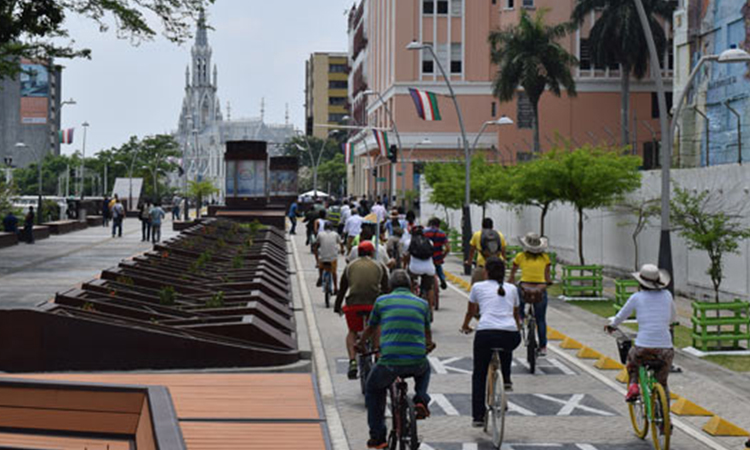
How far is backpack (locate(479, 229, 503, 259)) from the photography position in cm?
1775

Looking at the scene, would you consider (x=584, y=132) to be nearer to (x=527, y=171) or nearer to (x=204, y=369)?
(x=527, y=171)

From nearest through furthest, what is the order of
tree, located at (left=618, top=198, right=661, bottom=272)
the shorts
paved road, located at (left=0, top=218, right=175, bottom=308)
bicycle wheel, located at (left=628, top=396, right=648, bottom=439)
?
bicycle wheel, located at (left=628, top=396, right=648, bottom=439) → the shorts → paved road, located at (left=0, top=218, right=175, bottom=308) → tree, located at (left=618, top=198, right=661, bottom=272)

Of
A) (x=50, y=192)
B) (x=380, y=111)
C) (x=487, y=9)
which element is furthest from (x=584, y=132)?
(x=50, y=192)

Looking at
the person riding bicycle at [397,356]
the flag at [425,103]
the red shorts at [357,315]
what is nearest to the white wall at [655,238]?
the flag at [425,103]

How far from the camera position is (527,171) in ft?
102

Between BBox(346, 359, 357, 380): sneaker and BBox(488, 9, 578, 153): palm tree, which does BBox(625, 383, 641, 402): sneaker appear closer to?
BBox(346, 359, 357, 380): sneaker

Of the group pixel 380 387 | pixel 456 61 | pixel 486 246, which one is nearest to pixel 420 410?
pixel 380 387

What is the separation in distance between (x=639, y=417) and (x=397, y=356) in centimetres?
317

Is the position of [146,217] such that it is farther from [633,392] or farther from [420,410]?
[420,410]

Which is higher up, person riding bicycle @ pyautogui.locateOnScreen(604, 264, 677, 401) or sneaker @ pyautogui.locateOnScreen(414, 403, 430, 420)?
person riding bicycle @ pyautogui.locateOnScreen(604, 264, 677, 401)

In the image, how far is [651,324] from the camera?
11.2m

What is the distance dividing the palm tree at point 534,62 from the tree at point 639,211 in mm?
35522

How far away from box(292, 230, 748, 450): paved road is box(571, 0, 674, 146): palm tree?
50.7 m

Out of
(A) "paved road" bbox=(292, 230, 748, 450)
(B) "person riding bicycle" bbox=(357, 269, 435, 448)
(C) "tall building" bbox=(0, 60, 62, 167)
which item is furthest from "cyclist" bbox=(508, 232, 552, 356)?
(C) "tall building" bbox=(0, 60, 62, 167)
